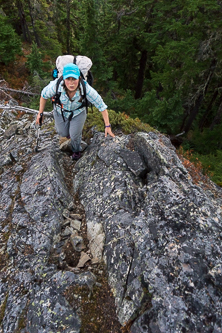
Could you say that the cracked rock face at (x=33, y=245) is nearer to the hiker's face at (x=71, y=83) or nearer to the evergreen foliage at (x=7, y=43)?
the hiker's face at (x=71, y=83)

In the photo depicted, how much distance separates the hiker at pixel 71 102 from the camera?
359 cm

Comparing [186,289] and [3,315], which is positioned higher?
[186,289]

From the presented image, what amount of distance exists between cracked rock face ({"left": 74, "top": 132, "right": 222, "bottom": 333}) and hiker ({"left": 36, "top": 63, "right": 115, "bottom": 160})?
1.19 meters

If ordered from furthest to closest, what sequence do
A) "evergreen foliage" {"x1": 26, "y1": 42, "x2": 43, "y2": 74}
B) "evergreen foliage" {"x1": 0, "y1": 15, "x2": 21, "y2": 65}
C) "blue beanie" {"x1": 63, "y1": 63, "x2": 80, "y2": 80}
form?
"evergreen foliage" {"x1": 0, "y1": 15, "x2": 21, "y2": 65}
"evergreen foliage" {"x1": 26, "y1": 42, "x2": 43, "y2": 74}
"blue beanie" {"x1": 63, "y1": 63, "x2": 80, "y2": 80}

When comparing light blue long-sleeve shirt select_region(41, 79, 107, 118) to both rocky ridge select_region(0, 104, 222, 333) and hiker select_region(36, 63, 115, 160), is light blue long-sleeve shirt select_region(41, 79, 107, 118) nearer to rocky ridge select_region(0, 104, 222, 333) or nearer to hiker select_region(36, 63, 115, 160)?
hiker select_region(36, 63, 115, 160)

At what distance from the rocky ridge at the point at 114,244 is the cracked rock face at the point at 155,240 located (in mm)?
14

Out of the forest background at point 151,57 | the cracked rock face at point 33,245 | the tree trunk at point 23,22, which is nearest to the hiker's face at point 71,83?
the cracked rock face at point 33,245

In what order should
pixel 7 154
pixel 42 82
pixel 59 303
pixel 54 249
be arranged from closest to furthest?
1. pixel 59 303
2. pixel 54 249
3. pixel 7 154
4. pixel 42 82

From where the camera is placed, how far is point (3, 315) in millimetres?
3041

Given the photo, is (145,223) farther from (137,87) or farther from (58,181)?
(137,87)

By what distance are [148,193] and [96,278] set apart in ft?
5.99

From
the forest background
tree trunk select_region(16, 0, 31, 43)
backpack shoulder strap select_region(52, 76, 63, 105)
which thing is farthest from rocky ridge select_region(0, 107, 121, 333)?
tree trunk select_region(16, 0, 31, 43)

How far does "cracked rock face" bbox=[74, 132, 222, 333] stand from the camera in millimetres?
2613

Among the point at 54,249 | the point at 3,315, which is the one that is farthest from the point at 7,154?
the point at 3,315
